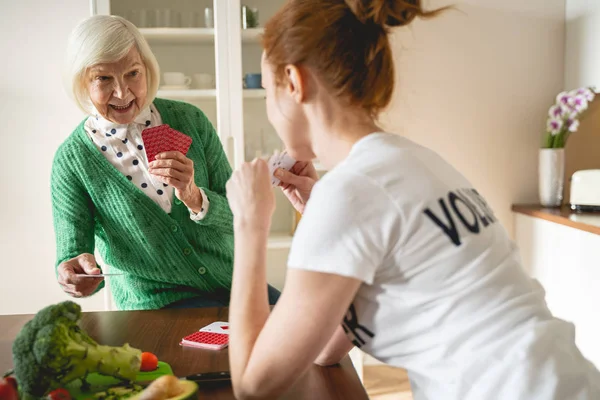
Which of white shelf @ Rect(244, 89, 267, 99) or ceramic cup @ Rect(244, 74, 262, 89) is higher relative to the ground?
ceramic cup @ Rect(244, 74, 262, 89)

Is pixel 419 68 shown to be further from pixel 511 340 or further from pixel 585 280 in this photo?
pixel 511 340

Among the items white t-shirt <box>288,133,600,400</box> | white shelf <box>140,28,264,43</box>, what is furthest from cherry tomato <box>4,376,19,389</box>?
white shelf <box>140,28,264,43</box>

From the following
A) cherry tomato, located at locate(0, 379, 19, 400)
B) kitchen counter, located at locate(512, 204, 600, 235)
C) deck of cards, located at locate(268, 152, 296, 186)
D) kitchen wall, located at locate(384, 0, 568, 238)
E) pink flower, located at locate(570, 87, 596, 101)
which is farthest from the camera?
kitchen wall, located at locate(384, 0, 568, 238)

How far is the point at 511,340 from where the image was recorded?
805mm

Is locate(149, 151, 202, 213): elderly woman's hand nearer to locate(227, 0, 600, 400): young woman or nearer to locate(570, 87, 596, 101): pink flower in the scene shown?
locate(227, 0, 600, 400): young woman

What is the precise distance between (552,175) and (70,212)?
7.38 feet

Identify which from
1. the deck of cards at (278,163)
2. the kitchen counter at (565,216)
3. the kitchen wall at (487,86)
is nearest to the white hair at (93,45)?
the deck of cards at (278,163)

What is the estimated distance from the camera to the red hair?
910mm

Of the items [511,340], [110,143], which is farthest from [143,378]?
[110,143]

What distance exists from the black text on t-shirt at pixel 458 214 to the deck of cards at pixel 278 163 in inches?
19.6

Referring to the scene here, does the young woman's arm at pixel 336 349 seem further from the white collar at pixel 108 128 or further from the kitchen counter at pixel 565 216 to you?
the kitchen counter at pixel 565 216

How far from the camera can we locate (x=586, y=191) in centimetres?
265

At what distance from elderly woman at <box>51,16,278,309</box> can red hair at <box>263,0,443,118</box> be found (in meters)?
0.74

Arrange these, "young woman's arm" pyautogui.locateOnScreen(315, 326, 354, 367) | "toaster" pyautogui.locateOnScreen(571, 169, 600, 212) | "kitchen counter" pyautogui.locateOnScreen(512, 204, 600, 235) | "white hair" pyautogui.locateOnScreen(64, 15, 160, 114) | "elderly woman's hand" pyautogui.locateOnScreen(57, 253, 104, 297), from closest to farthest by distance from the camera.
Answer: "young woman's arm" pyautogui.locateOnScreen(315, 326, 354, 367) → "elderly woman's hand" pyautogui.locateOnScreen(57, 253, 104, 297) → "white hair" pyautogui.locateOnScreen(64, 15, 160, 114) → "kitchen counter" pyautogui.locateOnScreen(512, 204, 600, 235) → "toaster" pyautogui.locateOnScreen(571, 169, 600, 212)
